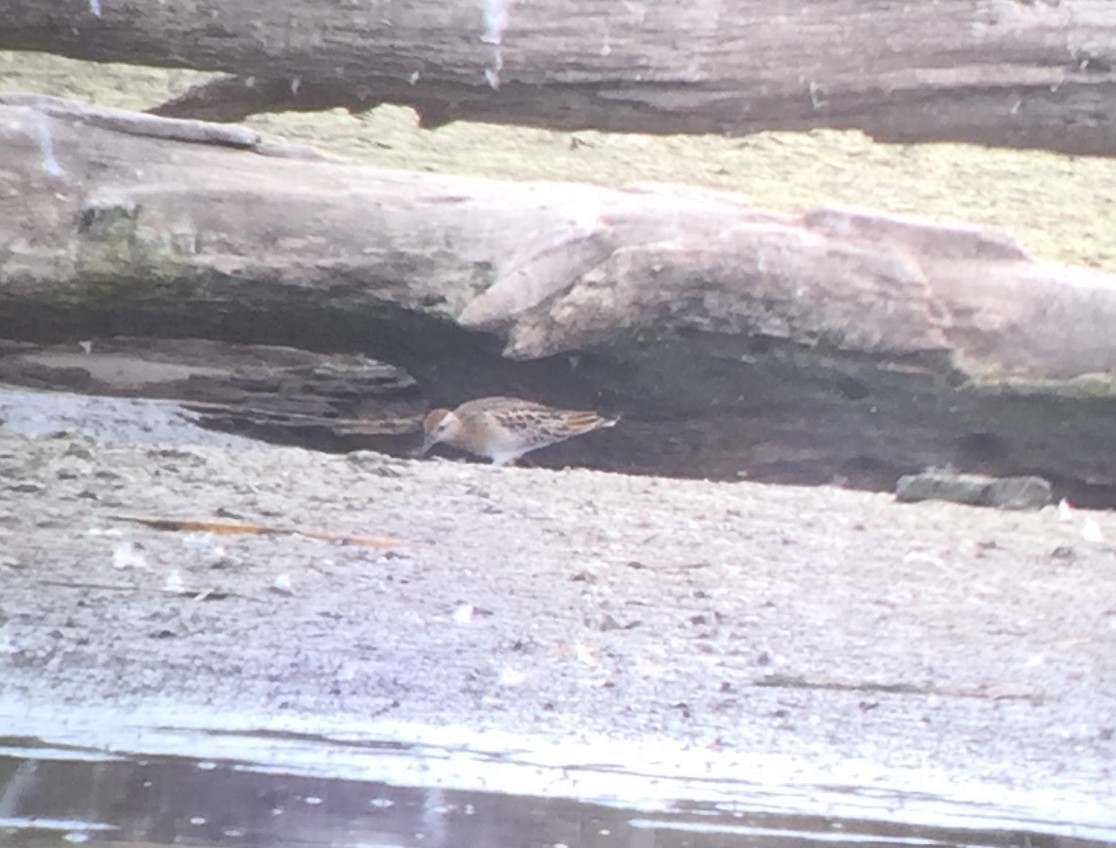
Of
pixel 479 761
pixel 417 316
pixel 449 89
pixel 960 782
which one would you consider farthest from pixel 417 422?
pixel 960 782

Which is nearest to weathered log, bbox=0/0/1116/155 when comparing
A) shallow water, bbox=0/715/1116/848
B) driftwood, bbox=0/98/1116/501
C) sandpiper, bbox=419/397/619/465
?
driftwood, bbox=0/98/1116/501

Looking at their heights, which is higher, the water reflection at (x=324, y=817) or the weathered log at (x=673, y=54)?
the weathered log at (x=673, y=54)

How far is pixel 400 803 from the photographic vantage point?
0.55m

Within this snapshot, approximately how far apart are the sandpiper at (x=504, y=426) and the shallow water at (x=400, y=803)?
1.28ft

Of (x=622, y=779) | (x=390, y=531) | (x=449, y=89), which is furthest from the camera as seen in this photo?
(x=449, y=89)

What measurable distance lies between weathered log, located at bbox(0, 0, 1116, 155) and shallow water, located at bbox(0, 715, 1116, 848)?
636mm

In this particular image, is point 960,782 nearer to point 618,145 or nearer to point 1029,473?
point 1029,473

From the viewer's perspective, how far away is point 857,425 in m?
0.96

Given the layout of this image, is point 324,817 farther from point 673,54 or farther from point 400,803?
point 673,54

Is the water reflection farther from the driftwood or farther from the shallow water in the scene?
the driftwood

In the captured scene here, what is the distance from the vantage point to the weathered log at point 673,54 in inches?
39.3

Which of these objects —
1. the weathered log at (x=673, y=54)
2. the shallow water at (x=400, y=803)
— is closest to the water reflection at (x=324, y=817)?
the shallow water at (x=400, y=803)

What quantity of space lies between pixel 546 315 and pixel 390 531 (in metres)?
0.22

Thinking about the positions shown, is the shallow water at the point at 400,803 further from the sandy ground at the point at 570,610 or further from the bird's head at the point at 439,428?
the bird's head at the point at 439,428
